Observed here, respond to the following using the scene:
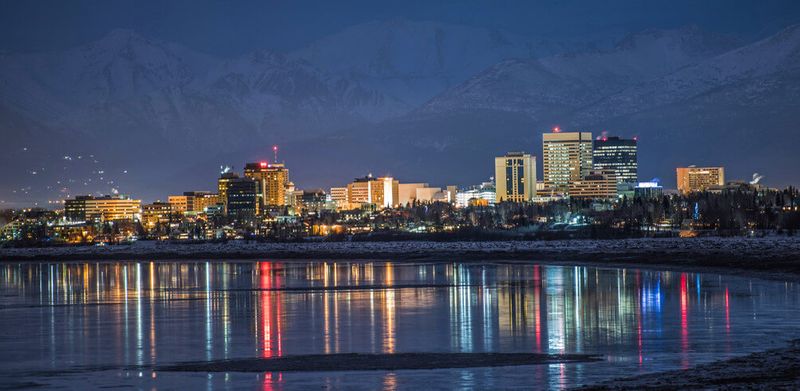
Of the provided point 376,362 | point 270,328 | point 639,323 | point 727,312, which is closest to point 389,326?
point 270,328

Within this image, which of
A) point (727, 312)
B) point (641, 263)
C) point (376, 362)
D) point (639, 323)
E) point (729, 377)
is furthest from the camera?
point (641, 263)

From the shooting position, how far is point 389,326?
39750 millimetres

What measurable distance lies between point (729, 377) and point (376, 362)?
369 inches

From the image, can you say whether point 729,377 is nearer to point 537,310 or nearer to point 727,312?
point 727,312

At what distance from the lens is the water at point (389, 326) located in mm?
28042

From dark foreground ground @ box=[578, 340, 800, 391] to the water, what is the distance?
0.97 metres

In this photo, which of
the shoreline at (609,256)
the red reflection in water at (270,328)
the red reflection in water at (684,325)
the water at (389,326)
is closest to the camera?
the red reflection in water at (270,328)

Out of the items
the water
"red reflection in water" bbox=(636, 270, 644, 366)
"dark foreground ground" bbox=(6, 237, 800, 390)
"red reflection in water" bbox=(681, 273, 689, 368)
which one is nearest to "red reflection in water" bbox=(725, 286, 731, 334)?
the water

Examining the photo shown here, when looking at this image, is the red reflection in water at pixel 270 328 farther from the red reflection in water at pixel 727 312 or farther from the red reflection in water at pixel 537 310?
the red reflection in water at pixel 727 312

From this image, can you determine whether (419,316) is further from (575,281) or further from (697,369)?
(575,281)

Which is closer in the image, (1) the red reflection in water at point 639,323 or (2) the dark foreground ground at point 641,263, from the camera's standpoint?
(2) the dark foreground ground at point 641,263

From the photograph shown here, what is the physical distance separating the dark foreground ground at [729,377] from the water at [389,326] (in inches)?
38.3

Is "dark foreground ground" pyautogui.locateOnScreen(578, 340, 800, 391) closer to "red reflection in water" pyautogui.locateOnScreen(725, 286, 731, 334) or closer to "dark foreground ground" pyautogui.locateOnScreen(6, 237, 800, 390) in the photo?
"dark foreground ground" pyautogui.locateOnScreen(6, 237, 800, 390)

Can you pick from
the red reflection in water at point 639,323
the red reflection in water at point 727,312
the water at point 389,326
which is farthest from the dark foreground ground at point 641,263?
the red reflection in water at point 727,312
